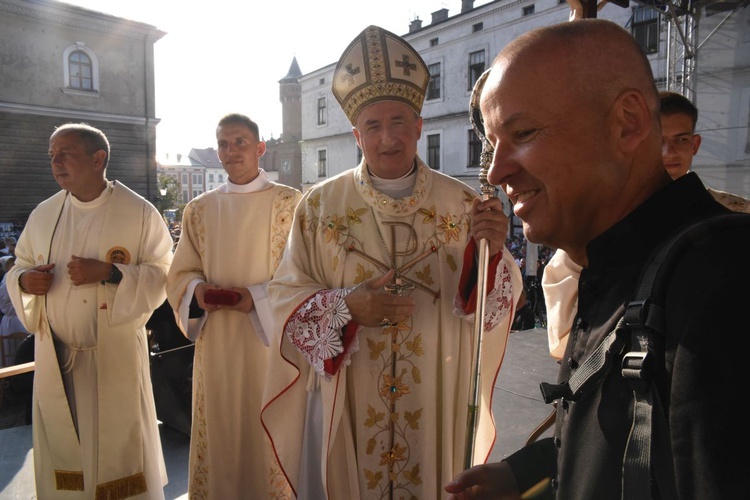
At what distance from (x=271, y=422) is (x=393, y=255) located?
89 centimetres

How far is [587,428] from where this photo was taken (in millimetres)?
880

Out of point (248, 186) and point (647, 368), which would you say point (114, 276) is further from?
point (647, 368)

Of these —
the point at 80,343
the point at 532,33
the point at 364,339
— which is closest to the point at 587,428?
the point at 532,33

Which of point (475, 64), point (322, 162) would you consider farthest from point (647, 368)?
point (322, 162)

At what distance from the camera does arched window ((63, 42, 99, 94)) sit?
2198cm

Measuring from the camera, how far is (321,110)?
30.5 metres

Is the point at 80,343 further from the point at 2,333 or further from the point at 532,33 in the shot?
the point at 2,333

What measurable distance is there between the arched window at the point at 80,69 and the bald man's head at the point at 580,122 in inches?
996

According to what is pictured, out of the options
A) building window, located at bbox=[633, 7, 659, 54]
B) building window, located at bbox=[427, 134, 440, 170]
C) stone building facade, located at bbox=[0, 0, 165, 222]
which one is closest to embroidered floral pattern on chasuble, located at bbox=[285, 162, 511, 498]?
building window, located at bbox=[633, 7, 659, 54]

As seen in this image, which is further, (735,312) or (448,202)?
(448,202)

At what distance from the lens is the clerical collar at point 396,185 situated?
246 cm

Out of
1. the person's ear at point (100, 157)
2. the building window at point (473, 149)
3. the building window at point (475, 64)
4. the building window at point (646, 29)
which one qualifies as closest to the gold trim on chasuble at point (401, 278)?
the person's ear at point (100, 157)

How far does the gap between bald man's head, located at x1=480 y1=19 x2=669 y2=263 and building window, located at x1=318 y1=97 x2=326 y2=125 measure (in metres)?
30.2

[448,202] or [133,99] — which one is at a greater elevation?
[133,99]
